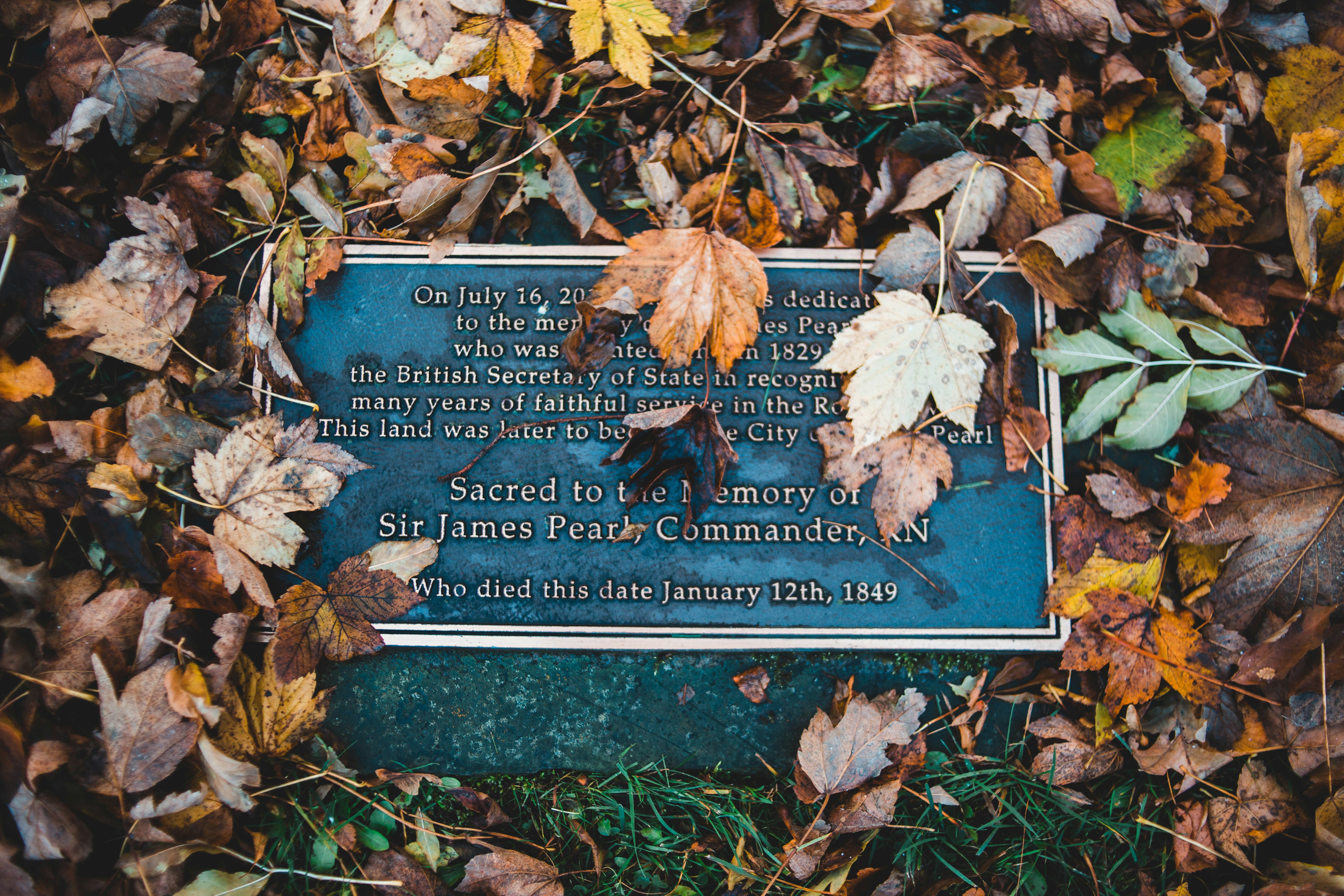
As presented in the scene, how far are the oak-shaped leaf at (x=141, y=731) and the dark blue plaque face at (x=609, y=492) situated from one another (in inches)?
17.7

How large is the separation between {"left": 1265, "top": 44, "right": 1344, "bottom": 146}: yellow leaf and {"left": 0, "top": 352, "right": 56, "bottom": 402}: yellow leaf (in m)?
3.72

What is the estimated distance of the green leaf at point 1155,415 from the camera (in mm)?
1959

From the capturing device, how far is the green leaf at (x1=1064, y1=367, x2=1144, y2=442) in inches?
77.8

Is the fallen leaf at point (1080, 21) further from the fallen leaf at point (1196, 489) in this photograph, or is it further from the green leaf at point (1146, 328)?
the fallen leaf at point (1196, 489)

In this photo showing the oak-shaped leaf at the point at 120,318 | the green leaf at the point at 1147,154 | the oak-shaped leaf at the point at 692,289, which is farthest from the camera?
the green leaf at the point at 1147,154

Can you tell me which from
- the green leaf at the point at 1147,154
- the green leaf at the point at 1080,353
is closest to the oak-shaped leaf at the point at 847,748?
the green leaf at the point at 1080,353

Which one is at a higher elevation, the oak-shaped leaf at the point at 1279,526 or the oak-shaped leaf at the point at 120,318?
the oak-shaped leaf at the point at 120,318

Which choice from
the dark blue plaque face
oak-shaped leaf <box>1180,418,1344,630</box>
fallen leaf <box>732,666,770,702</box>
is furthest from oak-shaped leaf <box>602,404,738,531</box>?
oak-shaped leaf <box>1180,418,1344,630</box>

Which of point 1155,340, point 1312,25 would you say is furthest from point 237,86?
point 1312,25

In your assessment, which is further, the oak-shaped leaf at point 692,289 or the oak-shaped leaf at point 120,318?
the oak-shaped leaf at point 120,318

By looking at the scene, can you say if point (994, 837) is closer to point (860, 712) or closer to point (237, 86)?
point (860, 712)

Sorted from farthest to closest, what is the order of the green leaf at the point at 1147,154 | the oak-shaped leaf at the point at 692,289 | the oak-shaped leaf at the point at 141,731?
the green leaf at the point at 1147,154, the oak-shaped leaf at the point at 692,289, the oak-shaped leaf at the point at 141,731

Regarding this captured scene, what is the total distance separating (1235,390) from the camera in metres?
1.98

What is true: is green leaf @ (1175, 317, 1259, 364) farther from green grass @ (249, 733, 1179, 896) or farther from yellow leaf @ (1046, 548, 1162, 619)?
green grass @ (249, 733, 1179, 896)
